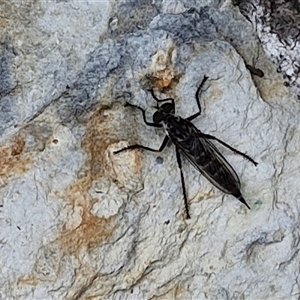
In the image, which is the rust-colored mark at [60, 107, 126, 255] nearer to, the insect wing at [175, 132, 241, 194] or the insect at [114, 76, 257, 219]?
the insect at [114, 76, 257, 219]

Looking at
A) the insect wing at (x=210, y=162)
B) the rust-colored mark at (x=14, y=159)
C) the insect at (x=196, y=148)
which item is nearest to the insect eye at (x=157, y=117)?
the insect at (x=196, y=148)

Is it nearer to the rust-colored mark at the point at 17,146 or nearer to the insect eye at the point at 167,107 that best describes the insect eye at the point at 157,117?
the insect eye at the point at 167,107

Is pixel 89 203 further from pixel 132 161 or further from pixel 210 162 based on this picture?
pixel 210 162

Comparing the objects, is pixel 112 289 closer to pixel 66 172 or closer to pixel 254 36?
pixel 66 172

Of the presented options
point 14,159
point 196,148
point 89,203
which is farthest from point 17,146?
point 196,148

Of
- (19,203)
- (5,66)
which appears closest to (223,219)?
(19,203)

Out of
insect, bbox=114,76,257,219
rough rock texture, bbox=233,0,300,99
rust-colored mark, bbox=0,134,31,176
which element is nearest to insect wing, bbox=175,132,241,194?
insect, bbox=114,76,257,219
